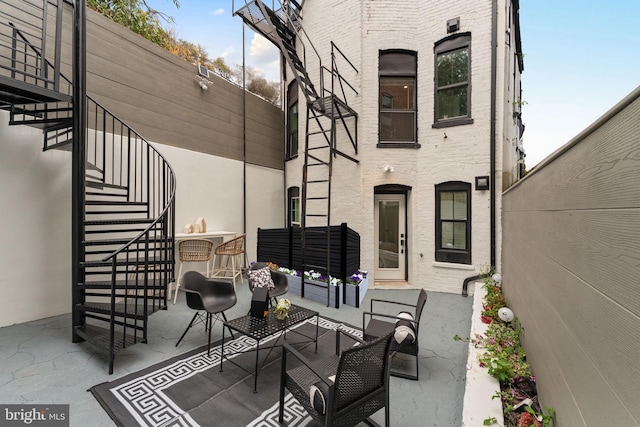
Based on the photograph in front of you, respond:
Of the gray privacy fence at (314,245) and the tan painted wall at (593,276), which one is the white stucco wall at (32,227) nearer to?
the gray privacy fence at (314,245)

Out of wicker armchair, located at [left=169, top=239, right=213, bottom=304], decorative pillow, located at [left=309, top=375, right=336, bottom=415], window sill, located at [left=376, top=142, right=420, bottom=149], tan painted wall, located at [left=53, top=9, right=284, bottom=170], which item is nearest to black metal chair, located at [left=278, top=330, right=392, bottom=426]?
decorative pillow, located at [left=309, top=375, right=336, bottom=415]

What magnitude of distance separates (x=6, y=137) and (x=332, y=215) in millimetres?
5373

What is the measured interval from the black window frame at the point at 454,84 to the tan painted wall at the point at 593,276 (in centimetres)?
381

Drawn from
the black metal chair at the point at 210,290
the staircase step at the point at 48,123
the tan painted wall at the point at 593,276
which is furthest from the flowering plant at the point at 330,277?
the staircase step at the point at 48,123

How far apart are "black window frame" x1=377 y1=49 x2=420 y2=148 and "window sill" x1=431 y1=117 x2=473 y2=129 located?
17.6 inches

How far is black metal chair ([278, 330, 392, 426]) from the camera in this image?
1.62m

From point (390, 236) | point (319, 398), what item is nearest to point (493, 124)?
point (390, 236)

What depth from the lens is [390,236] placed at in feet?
20.2

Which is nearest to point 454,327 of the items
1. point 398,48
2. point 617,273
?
point 617,273

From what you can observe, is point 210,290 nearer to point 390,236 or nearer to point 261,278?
point 261,278

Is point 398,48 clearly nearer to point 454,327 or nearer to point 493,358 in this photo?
point 454,327

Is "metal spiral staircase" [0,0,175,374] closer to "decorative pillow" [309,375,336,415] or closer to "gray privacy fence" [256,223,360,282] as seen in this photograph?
"decorative pillow" [309,375,336,415]

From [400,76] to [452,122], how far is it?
61.0 inches

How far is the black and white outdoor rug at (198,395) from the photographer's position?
210cm
